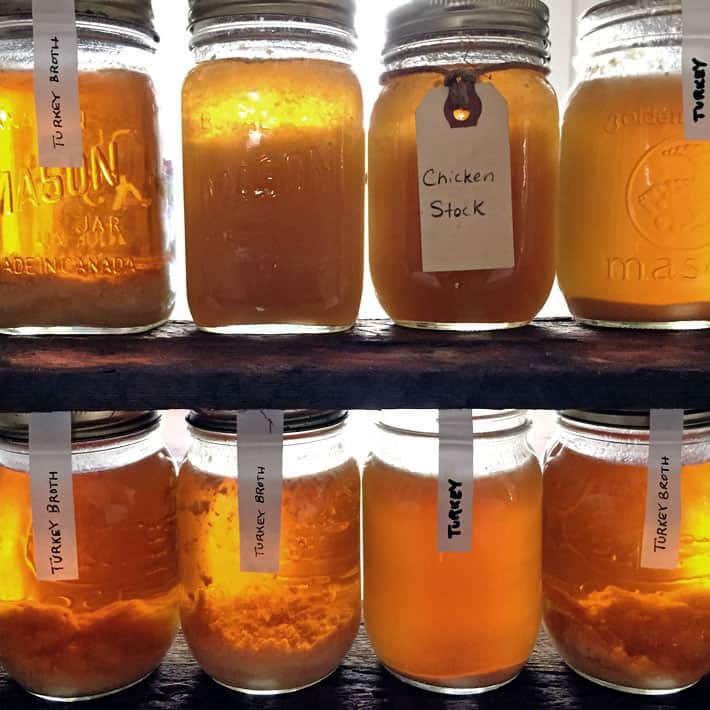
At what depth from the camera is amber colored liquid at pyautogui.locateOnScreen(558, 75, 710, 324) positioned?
647 mm

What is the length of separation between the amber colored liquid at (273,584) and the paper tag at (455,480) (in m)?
0.10

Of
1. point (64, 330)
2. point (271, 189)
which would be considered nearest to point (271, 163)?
point (271, 189)

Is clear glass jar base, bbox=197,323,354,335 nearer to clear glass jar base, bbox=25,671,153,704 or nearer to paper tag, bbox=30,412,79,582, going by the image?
paper tag, bbox=30,412,79,582

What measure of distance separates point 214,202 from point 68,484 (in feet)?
0.90

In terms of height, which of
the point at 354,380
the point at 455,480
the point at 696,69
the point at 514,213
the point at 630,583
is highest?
the point at 696,69

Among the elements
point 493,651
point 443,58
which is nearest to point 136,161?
point 443,58

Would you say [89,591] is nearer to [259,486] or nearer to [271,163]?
[259,486]

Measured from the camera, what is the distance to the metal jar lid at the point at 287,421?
2.28ft

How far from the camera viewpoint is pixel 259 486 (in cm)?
68

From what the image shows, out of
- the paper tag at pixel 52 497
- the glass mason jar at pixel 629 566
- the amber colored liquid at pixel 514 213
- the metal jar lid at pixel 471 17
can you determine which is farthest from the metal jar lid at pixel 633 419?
the paper tag at pixel 52 497

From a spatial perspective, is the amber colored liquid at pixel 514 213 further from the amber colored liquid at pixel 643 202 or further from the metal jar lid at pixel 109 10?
the metal jar lid at pixel 109 10

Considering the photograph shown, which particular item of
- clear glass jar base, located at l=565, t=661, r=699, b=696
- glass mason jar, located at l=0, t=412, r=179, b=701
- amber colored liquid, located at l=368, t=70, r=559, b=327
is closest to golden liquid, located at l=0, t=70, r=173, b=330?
glass mason jar, located at l=0, t=412, r=179, b=701

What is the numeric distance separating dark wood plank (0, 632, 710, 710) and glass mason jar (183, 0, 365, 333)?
0.35m

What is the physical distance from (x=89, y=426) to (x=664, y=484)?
51cm
